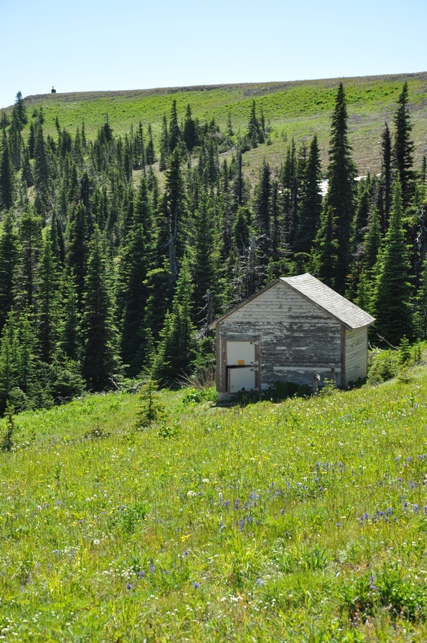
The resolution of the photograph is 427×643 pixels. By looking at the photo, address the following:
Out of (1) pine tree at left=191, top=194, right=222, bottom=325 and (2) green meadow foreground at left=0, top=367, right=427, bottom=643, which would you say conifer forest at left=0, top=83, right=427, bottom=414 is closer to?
(1) pine tree at left=191, top=194, right=222, bottom=325

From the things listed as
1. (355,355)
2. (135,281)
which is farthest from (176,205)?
(355,355)

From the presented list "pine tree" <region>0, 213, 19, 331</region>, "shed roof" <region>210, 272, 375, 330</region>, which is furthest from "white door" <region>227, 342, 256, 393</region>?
"pine tree" <region>0, 213, 19, 331</region>

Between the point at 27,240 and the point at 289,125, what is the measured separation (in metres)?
113

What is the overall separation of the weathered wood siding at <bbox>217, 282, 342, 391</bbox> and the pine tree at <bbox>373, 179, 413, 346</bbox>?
15.9 metres

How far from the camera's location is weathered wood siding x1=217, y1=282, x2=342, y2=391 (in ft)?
88.9

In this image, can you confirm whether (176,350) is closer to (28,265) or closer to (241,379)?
(241,379)

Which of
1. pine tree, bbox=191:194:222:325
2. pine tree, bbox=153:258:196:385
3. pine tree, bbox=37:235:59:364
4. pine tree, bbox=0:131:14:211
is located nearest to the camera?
pine tree, bbox=153:258:196:385

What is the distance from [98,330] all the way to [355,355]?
90.6 ft

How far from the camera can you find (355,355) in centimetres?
2839

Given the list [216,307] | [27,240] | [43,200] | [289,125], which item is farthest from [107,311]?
[289,125]

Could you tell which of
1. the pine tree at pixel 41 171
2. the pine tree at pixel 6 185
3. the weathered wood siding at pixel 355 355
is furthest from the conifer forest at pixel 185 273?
the pine tree at pixel 41 171

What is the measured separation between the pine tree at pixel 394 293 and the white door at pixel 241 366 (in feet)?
54.1

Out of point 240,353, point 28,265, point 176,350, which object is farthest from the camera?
point 28,265

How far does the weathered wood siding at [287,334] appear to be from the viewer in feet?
88.9
